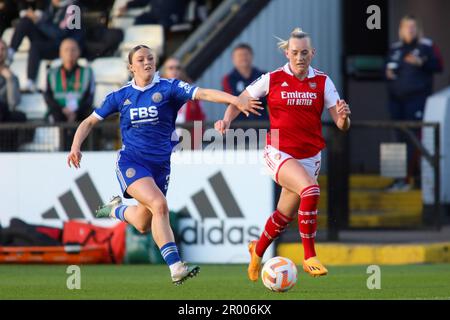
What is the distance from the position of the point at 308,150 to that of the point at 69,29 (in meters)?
8.35

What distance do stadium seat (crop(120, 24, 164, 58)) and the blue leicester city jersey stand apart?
8466 mm

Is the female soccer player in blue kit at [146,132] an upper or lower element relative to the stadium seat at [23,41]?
lower

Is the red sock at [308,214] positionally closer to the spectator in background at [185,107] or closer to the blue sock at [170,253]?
the blue sock at [170,253]

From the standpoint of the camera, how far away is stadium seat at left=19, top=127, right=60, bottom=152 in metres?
18.4

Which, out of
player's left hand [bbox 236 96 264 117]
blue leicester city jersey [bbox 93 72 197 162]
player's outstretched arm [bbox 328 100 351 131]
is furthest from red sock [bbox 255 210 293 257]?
player's left hand [bbox 236 96 264 117]

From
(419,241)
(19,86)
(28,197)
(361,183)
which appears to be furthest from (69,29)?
(419,241)

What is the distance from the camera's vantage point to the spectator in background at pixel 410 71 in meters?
20.4

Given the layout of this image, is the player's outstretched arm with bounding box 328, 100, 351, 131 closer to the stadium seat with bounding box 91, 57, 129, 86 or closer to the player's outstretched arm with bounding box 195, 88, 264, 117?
the player's outstretched arm with bounding box 195, 88, 264, 117

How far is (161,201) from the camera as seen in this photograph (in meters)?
13.2

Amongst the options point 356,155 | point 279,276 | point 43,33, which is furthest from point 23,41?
point 279,276

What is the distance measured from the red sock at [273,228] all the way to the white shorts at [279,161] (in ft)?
1.27

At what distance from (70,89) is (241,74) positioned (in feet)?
8.31

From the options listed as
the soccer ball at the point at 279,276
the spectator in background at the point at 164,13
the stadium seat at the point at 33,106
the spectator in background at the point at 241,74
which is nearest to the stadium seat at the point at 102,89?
the stadium seat at the point at 33,106

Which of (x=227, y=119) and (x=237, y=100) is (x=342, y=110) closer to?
(x=227, y=119)
